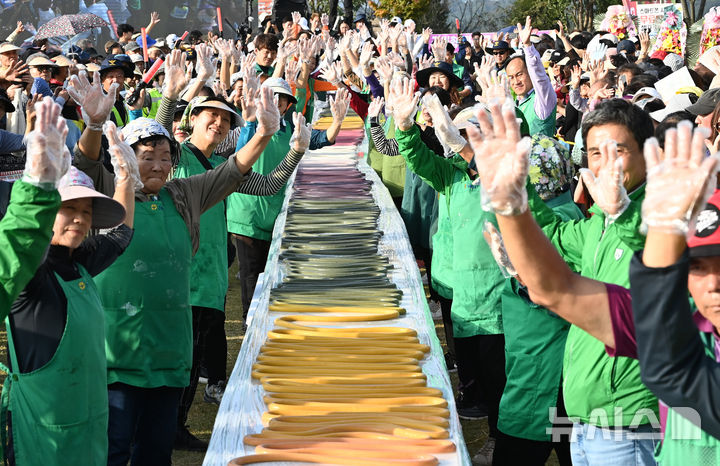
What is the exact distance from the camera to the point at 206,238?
488 centimetres

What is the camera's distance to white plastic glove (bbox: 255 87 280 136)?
4.10m

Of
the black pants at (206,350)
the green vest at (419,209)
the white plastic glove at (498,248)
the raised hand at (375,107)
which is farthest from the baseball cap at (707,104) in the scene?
the black pants at (206,350)

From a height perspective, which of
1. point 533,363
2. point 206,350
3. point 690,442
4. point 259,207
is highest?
point 690,442

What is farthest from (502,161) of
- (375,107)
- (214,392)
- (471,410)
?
(375,107)

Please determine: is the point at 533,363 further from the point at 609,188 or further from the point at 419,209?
the point at 419,209

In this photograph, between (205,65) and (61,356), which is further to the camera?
(205,65)

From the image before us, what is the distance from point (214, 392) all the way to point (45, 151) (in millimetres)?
3491

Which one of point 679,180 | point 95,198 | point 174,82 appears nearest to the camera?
point 679,180

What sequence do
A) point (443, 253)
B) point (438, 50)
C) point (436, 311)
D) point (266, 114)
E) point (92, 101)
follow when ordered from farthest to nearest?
point (438, 50) → point (436, 311) → point (443, 253) → point (266, 114) → point (92, 101)

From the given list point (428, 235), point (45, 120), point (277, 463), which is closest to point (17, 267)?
point (45, 120)

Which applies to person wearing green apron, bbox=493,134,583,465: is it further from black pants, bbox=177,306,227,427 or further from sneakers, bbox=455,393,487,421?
black pants, bbox=177,306,227,427

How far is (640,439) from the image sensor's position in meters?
2.79

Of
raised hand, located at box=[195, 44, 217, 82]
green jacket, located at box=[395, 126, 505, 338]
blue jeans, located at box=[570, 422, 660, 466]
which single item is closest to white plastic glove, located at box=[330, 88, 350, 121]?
raised hand, located at box=[195, 44, 217, 82]

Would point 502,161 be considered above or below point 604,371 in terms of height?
above
